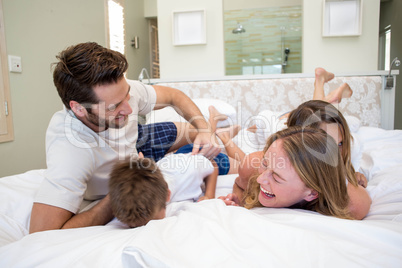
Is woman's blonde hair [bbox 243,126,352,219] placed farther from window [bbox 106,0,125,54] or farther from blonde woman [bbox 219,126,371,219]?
window [bbox 106,0,125,54]

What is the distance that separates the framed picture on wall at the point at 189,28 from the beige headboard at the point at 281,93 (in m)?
0.43

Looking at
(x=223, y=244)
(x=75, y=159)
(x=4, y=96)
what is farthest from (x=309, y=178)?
(x=4, y=96)

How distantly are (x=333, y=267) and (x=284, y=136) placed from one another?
497mm

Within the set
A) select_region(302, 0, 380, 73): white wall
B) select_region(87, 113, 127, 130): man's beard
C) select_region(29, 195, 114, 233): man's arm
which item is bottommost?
select_region(29, 195, 114, 233): man's arm

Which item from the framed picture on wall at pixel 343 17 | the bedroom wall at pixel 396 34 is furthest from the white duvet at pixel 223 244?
the bedroom wall at pixel 396 34

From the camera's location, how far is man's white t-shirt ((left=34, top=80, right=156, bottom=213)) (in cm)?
90

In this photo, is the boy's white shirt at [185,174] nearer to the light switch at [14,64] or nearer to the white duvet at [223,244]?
the white duvet at [223,244]

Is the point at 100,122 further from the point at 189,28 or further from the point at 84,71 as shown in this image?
the point at 189,28

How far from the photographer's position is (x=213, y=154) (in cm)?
133

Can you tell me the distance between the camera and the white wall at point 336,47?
2.48 meters

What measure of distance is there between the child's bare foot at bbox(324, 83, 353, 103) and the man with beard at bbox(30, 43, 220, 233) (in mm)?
1473

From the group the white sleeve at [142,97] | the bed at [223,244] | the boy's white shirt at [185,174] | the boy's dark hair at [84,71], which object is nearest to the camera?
the bed at [223,244]

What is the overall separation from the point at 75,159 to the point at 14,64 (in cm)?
135

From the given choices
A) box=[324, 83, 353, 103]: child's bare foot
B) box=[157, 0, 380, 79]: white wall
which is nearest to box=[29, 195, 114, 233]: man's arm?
box=[324, 83, 353, 103]: child's bare foot
